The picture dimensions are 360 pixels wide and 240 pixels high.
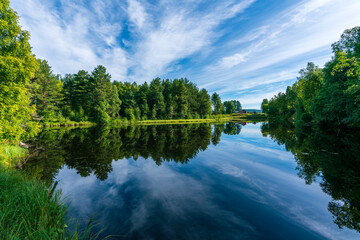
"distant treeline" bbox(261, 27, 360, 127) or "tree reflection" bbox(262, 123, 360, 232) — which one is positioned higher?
"distant treeline" bbox(261, 27, 360, 127)

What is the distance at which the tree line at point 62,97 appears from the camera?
883 centimetres

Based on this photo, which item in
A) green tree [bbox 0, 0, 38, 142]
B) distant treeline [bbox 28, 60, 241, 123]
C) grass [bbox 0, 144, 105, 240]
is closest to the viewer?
grass [bbox 0, 144, 105, 240]

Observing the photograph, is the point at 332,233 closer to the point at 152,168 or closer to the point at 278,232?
the point at 278,232

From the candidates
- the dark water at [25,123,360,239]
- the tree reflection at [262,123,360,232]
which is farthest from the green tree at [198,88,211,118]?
the dark water at [25,123,360,239]

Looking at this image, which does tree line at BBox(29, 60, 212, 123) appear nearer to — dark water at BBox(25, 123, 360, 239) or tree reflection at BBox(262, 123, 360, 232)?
dark water at BBox(25, 123, 360, 239)

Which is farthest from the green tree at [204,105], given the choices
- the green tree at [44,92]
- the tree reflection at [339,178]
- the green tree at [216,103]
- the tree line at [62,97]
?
the tree reflection at [339,178]

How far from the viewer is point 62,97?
50719mm

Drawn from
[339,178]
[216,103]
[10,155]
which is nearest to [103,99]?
[10,155]

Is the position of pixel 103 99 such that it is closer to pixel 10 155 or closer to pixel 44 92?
pixel 44 92

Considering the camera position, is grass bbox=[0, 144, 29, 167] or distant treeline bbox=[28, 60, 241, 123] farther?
distant treeline bbox=[28, 60, 241, 123]

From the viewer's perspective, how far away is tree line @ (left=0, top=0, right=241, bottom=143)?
8.83 meters

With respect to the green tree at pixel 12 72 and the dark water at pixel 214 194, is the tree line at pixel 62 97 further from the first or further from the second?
the dark water at pixel 214 194

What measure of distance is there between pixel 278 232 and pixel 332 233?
1583 millimetres

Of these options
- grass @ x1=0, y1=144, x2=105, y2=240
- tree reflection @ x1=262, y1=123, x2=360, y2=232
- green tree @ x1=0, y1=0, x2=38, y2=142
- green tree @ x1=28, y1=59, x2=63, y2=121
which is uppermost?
green tree @ x1=28, y1=59, x2=63, y2=121
